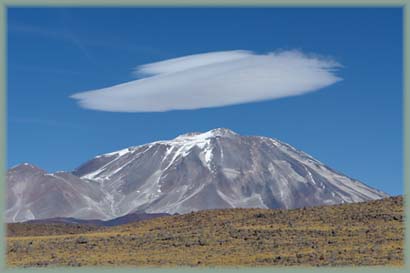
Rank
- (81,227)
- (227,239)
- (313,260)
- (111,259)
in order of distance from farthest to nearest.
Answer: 1. (81,227)
2. (227,239)
3. (111,259)
4. (313,260)

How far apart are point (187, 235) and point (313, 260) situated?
1540 centimetres

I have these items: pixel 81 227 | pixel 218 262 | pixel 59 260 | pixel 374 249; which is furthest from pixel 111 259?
pixel 81 227

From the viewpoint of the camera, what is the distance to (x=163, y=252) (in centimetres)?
5666

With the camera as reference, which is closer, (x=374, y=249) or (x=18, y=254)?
(x=374, y=249)

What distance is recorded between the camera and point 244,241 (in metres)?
59.2

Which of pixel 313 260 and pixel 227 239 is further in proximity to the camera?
pixel 227 239

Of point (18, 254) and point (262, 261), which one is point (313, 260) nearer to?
point (262, 261)

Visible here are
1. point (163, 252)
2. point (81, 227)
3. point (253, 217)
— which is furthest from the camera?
point (81, 227)

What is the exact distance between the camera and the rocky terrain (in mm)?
51281

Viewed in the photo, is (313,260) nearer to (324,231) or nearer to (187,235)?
(324,231)

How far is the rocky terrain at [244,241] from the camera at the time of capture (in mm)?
51281

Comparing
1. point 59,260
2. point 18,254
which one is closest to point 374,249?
point 59,260

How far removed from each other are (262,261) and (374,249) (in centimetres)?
772

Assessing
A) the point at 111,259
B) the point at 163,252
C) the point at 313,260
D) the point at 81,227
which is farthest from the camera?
the point at 81,227
